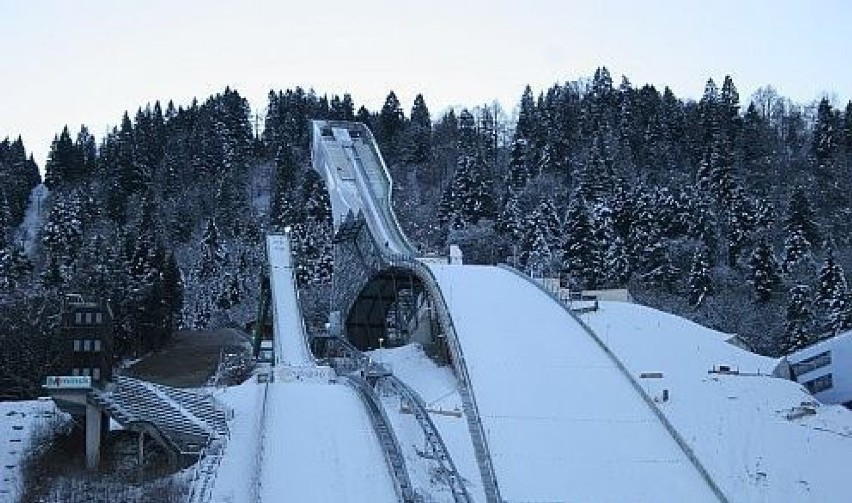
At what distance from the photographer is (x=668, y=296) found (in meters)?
47.7

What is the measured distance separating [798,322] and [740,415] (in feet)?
61.5

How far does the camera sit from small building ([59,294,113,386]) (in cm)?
2366

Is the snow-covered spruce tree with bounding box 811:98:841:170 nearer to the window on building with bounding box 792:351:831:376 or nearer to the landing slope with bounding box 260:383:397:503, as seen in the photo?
the window on building with bounding box 792:351:831:376

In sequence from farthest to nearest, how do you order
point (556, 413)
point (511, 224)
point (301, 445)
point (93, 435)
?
point (511, 224) < point (556, 413) < point (93, 435) < point (301, 445)

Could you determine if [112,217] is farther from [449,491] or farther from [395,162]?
[449,491]

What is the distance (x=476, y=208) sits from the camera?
5884cm

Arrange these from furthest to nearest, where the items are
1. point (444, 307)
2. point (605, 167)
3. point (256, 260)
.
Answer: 1. point (256, 260)
2. point (605, 167)
3. point (444, 307)

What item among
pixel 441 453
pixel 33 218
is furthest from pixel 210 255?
pixel 441 453

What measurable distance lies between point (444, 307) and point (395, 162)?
4744 cm

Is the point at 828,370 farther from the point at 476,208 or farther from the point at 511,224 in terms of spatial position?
the point at 476,208

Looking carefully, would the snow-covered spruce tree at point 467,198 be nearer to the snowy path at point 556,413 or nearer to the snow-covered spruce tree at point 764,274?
the snow-covered spruce tree at point 764,274

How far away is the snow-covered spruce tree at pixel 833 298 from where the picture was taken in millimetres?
41312

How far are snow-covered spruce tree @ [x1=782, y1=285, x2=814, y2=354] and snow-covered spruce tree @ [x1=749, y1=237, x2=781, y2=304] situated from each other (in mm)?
3219

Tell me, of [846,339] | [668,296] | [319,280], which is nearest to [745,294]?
[668,296]
